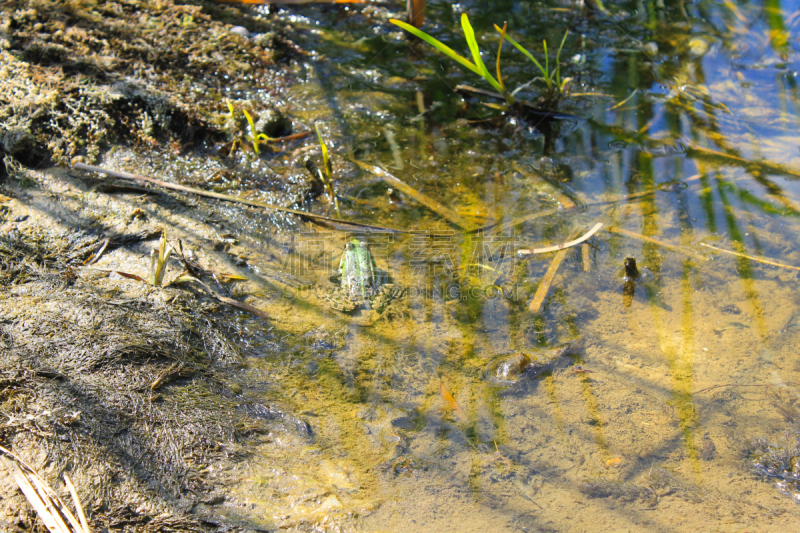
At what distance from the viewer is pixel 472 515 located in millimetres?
1641

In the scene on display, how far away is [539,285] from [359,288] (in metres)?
0.85

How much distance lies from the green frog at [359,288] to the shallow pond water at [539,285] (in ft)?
0.21

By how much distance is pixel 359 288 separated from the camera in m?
2.44

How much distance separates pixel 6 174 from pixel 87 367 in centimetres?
155

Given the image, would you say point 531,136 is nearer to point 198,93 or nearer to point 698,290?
point 698,290

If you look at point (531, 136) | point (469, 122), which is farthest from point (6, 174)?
point (531, 136)

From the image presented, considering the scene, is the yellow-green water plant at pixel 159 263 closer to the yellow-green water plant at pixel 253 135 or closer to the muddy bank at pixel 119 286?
the muddy bank at pixel 119 286

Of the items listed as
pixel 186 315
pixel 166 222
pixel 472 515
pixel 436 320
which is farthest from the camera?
pixel 166 222

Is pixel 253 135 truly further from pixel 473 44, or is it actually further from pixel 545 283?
pixel 545 283

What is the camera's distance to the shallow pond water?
1736 millimetres

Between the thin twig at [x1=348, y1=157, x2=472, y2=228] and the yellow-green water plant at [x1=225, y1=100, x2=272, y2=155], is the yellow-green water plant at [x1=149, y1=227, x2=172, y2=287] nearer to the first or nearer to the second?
the yellow-green water plant at [x1=225, y1=100, x2=272, y2=155]

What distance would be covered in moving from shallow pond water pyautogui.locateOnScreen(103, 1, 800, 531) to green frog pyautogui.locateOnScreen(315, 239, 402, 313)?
2.6 inches

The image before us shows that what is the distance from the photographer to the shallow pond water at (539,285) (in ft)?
5.70

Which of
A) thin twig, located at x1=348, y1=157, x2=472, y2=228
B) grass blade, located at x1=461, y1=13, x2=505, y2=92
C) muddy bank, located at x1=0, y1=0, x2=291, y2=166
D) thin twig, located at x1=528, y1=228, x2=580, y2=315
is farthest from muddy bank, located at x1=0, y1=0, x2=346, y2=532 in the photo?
grass blade, located at x1=461, y1=13, x2=505, y2=92
